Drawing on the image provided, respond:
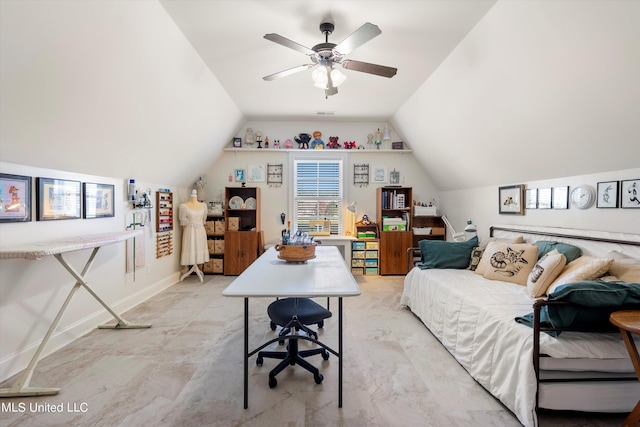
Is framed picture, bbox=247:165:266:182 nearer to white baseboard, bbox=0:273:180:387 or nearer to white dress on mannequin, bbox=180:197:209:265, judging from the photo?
white dress on mannequin, bbox=180:197:209:265

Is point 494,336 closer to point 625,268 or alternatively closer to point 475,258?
point 625,268

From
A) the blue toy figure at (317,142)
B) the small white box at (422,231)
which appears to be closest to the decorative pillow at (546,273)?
the small white box at (422,231)

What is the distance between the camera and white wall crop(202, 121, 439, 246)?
5555 millimetres

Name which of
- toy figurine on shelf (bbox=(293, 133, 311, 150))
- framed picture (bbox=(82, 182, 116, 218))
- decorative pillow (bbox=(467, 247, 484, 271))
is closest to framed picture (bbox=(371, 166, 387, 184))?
toy figurine on shelf (bbox=(293, 133, 311, 150))

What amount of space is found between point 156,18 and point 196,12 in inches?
12.4

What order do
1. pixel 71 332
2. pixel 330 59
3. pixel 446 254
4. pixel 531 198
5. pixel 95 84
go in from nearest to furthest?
pixel 95 84 < pixel 330 59 < pixel 71 332 < pixel 531 198 < pixel 446 254

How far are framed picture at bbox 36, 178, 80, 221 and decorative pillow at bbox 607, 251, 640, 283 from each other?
438 cm

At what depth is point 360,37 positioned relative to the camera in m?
2.11

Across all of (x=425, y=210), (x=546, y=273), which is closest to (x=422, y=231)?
(x=425, y=210)

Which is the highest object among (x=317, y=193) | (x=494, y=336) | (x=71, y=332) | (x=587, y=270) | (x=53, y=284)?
(x=317, y=193)

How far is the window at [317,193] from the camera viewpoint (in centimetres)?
563

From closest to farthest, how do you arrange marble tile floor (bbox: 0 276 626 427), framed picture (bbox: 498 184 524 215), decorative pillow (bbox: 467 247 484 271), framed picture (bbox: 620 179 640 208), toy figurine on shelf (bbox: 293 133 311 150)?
marble tile floor (bbox: 0 276 626 427) < framed picture (bbox: 620 179 640 208) < decorative pillow (bbox: 467 247 484 271) < framed picture (bbox: 498 184 524 215) < toy figurine on shelf (bbox: 293 133 311 150)

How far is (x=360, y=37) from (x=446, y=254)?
2507mm

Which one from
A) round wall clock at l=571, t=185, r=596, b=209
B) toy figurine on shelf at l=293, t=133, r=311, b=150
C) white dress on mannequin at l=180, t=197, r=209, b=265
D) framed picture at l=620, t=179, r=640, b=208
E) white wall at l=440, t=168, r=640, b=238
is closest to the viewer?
framed picture at l=620, t=179, r=640, b=208
